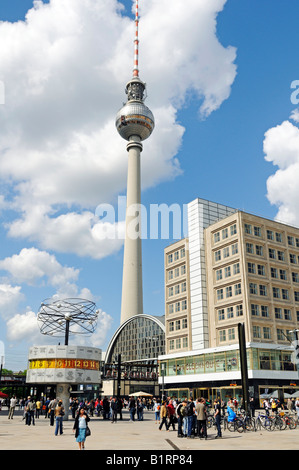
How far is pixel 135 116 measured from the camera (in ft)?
396

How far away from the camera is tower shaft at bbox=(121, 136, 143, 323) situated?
106 meters

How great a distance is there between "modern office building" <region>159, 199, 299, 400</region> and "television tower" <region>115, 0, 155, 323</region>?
136 feet

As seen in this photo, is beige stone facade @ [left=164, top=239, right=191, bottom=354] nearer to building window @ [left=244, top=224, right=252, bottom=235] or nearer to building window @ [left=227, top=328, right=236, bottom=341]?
building window @ [left=227, top=328, right=236, bottom=341]

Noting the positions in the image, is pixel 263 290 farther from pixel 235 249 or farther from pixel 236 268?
pixel 235 249

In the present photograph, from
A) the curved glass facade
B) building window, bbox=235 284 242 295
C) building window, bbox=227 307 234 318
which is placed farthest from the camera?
the curved glass facade

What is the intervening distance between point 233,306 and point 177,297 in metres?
12.4

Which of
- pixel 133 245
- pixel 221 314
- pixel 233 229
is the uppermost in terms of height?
pixel 133 245

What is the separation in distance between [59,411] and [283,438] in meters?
11.7

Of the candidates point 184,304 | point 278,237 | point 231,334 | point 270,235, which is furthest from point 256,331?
point 278,237

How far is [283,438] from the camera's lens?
21312mm

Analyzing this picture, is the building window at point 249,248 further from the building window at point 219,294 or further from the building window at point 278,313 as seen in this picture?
the building window at point 278,313

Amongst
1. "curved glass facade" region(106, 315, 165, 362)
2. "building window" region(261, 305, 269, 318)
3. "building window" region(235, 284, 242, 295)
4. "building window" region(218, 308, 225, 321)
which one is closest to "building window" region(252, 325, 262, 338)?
"building window" region(261, 305, 269, 318)
